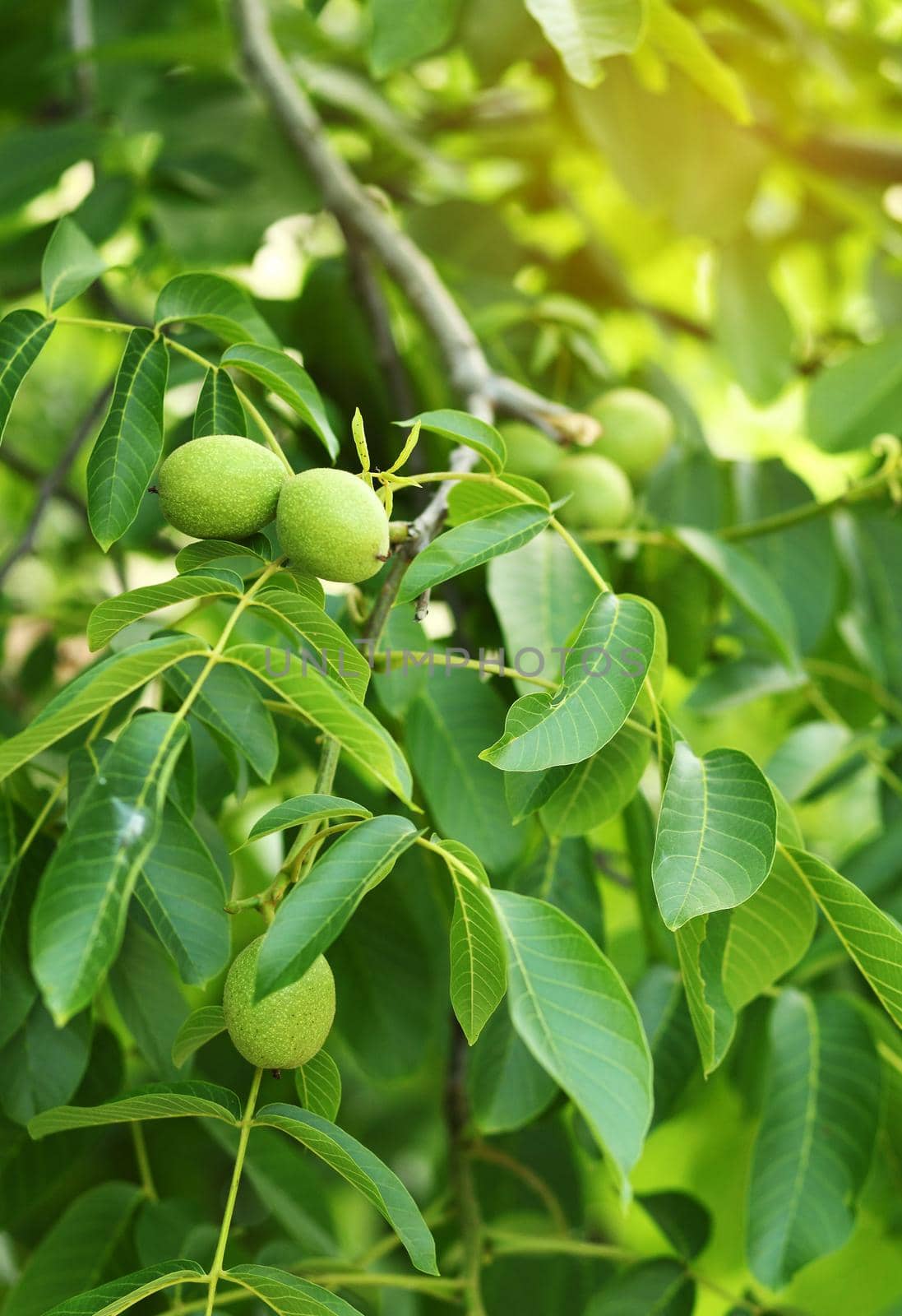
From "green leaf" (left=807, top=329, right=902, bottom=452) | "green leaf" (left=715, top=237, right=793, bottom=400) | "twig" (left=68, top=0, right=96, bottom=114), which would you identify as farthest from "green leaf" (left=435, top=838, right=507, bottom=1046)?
"twig" (left=68, top=0, right=96, bottom=114)

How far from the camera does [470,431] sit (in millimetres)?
700

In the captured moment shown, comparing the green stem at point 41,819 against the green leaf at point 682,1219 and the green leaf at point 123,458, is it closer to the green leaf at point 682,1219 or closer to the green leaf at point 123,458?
the green leaf at point 123,458

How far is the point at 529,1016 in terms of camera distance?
542mm

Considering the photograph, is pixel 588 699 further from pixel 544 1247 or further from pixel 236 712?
pixel 544 1247

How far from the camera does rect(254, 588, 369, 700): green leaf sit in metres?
0.62

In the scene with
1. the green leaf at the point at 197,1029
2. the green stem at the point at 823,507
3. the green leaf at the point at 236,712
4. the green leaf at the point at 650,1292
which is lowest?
the green leaf at the point at 650,1292

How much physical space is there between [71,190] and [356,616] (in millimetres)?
1849

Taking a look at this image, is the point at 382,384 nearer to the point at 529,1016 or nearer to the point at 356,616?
the point at 356,616

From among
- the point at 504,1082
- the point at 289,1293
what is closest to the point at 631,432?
the point at 504,1082

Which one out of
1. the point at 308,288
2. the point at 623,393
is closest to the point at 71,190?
the point at 308,288

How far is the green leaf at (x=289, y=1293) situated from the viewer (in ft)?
2.02

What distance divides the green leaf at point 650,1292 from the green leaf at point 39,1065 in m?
0.49

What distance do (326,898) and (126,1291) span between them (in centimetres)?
29

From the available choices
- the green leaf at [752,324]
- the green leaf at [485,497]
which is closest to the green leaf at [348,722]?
the green leaf at [485,497]
